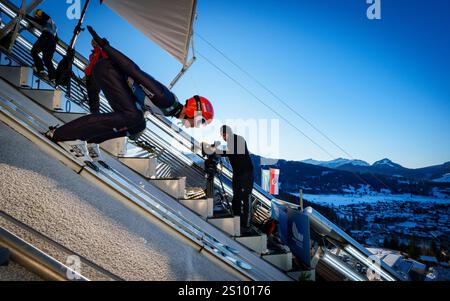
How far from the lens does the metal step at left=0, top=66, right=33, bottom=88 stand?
13.1 feet

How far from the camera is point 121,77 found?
2377mm

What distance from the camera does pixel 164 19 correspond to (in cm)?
664

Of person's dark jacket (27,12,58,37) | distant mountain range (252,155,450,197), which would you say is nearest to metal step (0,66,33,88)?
person's dark jacket (27,12,58,37)

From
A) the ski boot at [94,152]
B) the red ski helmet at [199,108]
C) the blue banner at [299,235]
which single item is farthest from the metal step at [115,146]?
the blue banner at [299,235]

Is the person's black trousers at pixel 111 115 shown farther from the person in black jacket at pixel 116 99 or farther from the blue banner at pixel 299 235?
the blue banner at pixel 299 235

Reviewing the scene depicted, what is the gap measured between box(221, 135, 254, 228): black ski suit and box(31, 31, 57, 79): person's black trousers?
373 centimetres

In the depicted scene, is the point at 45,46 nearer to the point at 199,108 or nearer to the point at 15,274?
the point at 199,108

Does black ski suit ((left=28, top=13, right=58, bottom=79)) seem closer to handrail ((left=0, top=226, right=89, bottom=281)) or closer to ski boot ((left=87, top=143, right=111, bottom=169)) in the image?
ski boot ((left=87, top=143, right=111, bottom=169))

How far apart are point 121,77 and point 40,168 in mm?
1041

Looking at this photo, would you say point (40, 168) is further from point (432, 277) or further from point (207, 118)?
point (432, 277)

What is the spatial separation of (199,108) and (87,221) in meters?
1.58

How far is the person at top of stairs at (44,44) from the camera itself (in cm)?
467
